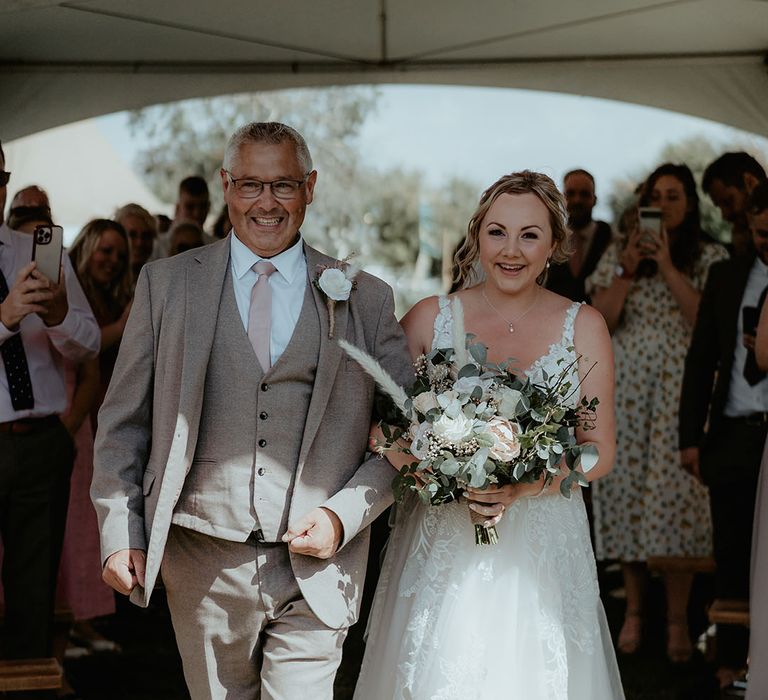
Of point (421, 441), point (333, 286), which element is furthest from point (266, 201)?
point (421, 441)

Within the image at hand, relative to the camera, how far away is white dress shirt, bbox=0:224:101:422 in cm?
511

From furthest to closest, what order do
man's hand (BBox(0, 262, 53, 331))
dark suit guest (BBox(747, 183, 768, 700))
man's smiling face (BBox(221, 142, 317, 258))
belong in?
1. man's hand (BBox(0, 262, 53, 331))
2. dark suit guest (BBox(747, 183, 768, 700))
3. man's smiling face (BBox(221, 142, 317, 258))

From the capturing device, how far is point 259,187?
377cm

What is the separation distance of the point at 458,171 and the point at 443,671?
12.1 metres

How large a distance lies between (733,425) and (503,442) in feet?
8.94

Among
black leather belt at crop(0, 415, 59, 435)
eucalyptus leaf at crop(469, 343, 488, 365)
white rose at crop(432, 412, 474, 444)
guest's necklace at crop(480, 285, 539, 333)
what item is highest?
guest's necklace at crop(480, 285, 539, 333)

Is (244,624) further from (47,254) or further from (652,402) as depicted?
(652,402)

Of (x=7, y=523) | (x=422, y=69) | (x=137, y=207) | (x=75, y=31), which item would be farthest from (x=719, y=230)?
(x=7, y=523)

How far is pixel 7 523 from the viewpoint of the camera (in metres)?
5.16

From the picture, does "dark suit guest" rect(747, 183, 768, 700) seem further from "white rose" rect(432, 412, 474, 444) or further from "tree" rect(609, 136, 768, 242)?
"tree" rect(609, 136, 768, 242)

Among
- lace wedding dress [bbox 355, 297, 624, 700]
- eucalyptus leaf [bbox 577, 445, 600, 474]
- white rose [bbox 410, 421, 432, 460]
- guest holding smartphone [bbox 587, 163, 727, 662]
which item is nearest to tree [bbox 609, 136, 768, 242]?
guest holding smartphone [bbox 587, 163, 727, 662]

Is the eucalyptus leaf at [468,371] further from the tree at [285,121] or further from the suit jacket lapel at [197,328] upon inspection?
the tree at [285,121]

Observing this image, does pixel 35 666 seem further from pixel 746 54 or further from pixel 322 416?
pixel 746 54

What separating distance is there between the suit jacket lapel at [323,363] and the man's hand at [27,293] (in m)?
1.42
